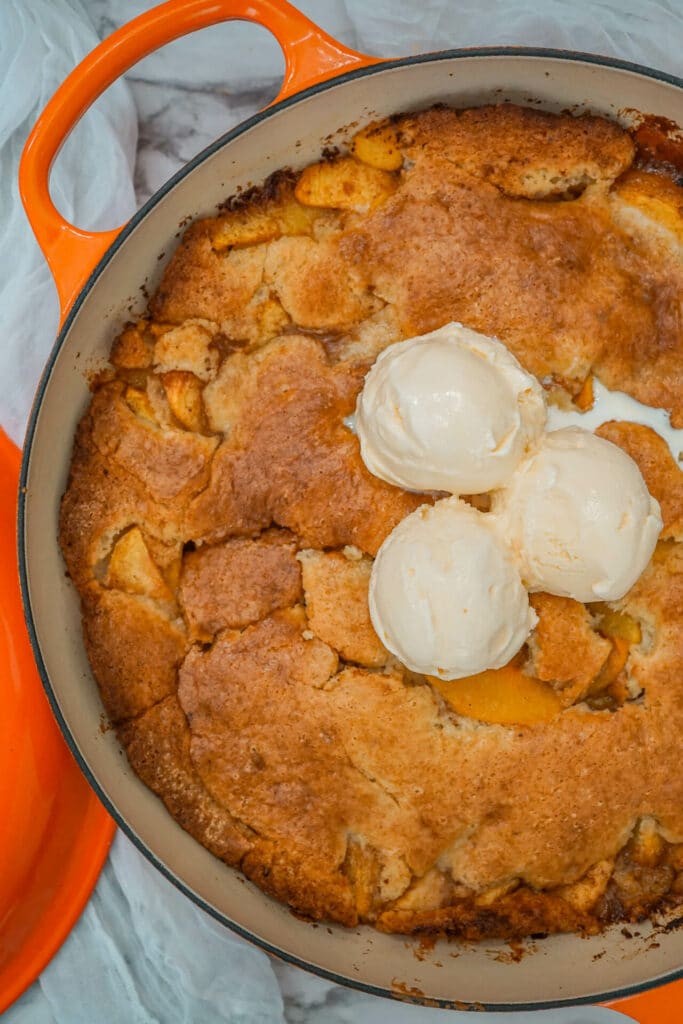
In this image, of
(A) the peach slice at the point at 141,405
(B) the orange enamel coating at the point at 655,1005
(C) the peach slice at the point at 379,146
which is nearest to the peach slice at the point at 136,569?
(A) the peach slice at the point at 141,405

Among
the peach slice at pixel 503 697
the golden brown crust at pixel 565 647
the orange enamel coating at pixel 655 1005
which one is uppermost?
the golden brown crust at pixel 565 647

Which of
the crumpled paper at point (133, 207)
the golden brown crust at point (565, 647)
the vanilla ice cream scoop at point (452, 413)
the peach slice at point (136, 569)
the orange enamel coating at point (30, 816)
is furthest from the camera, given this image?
the crumpled paper at point (133, 207)

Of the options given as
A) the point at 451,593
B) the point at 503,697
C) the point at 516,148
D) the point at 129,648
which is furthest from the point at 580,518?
the point at 129,648

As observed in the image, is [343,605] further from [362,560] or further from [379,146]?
[379,146]

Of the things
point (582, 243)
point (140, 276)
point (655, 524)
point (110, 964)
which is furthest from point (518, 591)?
point (110, 964)

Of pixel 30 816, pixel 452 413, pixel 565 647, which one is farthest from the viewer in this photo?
pixel 30 816

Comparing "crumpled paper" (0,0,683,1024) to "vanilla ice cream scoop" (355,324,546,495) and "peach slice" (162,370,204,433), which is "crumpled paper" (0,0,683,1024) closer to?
"peach slice" (162,370,204,433)

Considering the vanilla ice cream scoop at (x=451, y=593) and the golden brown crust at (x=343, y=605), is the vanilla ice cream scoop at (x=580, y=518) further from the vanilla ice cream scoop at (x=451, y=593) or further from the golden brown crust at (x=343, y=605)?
the golden brown crust at (x=343, y=605)

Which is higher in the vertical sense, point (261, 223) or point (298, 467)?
point (261, 223)
